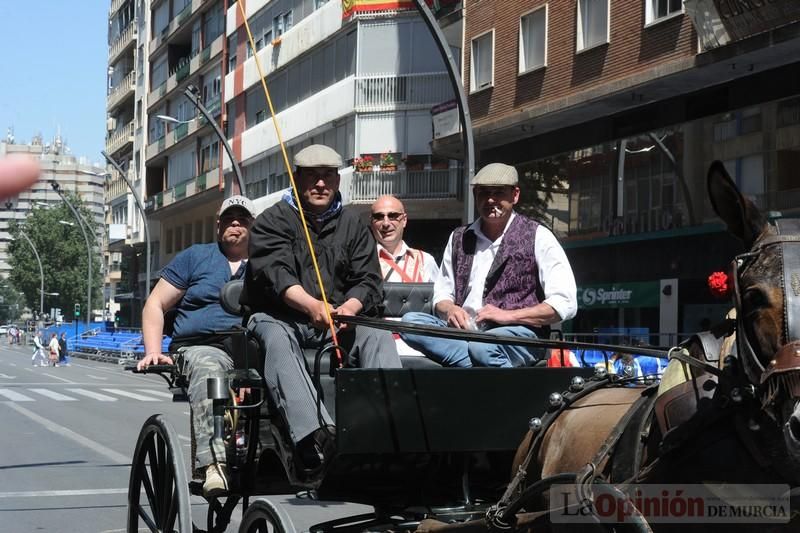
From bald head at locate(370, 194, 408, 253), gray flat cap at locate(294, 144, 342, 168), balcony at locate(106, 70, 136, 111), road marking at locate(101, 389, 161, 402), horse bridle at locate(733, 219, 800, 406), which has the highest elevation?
balcony at locate(106, 70, 136, 111)

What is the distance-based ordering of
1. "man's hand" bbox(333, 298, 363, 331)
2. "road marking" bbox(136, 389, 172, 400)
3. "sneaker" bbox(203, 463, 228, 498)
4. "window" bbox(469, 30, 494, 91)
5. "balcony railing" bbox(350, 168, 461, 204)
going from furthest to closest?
"balcony railing" bbox(350, 168, 461, 204)
"road marking" bbox(136, 389, 172, 400)
"window" bbox(469, 30, 494, 91)
"sneaker" bbox(203, 463, 228, 498)
"man's hand" bbox(333, 298, 363, 331)

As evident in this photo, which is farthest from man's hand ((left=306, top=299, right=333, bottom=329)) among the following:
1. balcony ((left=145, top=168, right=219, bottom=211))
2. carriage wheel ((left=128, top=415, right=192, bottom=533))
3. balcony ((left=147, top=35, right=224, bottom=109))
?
balcony ((left=147, top=35, right=224, bottom=109))

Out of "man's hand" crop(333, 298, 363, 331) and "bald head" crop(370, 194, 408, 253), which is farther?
"bald head" crop(370, 194, 408, 253)

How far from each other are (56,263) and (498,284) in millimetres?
92136

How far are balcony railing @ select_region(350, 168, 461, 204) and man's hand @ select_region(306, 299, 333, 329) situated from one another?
25766 mm

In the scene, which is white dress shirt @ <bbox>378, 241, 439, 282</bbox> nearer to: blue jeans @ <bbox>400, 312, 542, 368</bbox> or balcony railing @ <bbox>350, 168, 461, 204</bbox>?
blue jeans @ <bbox>400, 312, 542, 368</bbox>

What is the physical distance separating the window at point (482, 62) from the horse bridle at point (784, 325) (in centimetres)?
2319

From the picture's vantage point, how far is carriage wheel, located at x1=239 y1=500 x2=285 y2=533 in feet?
15.4

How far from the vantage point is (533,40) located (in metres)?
24.7

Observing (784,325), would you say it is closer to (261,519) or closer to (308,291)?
(261,519)

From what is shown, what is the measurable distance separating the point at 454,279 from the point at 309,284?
0.72m

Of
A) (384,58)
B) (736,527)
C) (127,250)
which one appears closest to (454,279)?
(736,527)

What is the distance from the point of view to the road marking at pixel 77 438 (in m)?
13.1

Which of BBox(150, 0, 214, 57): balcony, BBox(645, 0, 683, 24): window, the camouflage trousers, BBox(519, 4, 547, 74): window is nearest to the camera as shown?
the camouflage trousers
